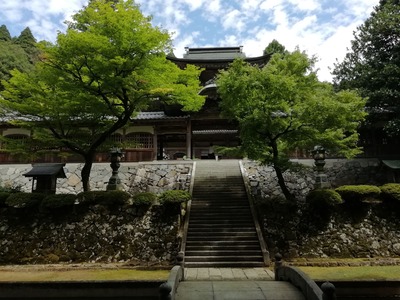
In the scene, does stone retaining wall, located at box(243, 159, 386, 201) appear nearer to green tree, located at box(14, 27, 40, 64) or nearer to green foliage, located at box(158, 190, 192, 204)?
green foliage, located at box(158, 190, 192, 204)

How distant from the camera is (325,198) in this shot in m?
13.3

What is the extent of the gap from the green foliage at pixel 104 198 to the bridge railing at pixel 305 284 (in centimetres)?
779

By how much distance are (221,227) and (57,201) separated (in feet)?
25.4

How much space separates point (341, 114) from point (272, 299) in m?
9.78

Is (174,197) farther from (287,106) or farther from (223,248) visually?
(287,106)

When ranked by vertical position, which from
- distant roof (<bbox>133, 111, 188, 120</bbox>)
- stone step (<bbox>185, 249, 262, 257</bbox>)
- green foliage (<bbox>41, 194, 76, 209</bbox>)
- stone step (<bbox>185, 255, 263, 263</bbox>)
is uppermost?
distant roof (<bbox>133, 111, 188, 120</bbox>)

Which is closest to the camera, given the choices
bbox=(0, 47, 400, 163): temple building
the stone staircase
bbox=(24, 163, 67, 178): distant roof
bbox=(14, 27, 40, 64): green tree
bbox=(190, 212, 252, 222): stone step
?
the stone staircase

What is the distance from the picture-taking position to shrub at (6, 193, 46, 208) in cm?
1360

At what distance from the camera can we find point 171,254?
1266 centimetres

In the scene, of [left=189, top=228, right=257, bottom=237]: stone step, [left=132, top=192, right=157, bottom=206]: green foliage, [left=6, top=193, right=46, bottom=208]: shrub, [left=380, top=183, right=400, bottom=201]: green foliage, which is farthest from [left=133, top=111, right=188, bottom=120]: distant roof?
[left=380, top=183, right=400, bottom=201]: green foliage

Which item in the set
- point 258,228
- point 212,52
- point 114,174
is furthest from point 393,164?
point 212,52

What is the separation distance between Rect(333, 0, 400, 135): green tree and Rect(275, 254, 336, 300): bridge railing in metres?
15.8

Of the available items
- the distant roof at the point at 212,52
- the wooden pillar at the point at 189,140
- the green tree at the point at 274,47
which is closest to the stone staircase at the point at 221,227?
the wooden pillar at the point at 189,140

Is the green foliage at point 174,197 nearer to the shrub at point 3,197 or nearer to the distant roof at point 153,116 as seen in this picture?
the shrub at point 3,197
